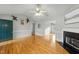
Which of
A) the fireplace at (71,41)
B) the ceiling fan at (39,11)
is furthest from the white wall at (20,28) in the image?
the fireplace at (71,41)

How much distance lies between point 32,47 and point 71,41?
52 centimetres

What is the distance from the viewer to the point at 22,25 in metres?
1.54

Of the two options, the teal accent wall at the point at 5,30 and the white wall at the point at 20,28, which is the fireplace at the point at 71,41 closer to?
the white wall at the point at 20,28

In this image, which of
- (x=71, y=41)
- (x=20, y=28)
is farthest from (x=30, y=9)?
(x=71, y=41)

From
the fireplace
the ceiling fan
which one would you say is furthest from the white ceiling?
the fireplace

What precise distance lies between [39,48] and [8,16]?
0.58 metres

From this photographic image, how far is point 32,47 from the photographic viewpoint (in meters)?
1.53

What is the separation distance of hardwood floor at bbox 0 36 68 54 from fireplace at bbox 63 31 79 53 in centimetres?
8

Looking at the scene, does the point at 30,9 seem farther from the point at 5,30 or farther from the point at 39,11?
the point at 5,30

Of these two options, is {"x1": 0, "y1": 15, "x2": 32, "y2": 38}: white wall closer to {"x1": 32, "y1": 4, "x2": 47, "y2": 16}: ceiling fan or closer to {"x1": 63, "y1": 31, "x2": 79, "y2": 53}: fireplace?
{"x1": 32, "y1": 4, "x2": 47, "y2": 16}: ceiling fan

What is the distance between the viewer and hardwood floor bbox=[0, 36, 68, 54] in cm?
147
